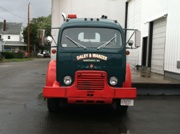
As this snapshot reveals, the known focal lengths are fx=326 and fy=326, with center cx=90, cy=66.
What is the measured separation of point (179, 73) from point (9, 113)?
7.80 m

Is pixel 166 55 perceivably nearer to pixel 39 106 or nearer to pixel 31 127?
pixel 39 106

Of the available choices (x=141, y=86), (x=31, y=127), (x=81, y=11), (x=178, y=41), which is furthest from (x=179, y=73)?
(x=31, y=127)

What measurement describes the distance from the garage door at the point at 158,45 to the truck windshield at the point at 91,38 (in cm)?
823

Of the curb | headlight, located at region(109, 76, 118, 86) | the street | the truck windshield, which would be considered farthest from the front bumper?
the curb

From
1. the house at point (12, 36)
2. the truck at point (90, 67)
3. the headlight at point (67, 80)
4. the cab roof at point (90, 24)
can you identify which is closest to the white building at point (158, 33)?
the cab roof at point (90, 24)

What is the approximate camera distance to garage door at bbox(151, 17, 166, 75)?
1661cm

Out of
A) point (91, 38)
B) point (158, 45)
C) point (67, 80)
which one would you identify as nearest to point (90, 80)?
point (67, 80)

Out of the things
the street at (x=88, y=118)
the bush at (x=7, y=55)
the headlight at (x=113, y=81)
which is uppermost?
the headlight at (x=113, y=81)

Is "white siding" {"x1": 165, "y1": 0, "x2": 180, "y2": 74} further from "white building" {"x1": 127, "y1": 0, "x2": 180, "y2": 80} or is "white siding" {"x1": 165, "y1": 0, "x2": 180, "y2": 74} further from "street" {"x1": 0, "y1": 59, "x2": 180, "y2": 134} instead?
"street" {"x1": 0, "y1": 59, "x2": 180, "y2": 134}

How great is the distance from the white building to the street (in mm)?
3930

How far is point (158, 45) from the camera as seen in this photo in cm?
1750

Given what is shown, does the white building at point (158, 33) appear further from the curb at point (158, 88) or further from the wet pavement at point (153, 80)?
the curb at point (158, 88)

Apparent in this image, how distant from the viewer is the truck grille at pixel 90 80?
7.88 m

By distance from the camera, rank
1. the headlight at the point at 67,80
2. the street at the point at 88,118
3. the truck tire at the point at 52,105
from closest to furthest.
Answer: the street at the point at 88,118 < the headlight at the point at 67,80 < the truck tire at the point at 52,105
